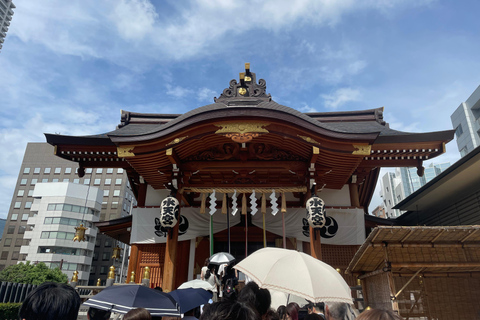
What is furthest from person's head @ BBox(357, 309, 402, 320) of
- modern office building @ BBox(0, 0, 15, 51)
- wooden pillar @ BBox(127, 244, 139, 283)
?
modern office building @ BBox(0, 0, 15, 51)

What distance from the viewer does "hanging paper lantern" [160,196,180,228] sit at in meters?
9.12

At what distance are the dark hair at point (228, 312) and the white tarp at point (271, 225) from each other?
31.1 ft

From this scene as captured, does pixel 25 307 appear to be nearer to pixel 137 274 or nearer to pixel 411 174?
pixel 137 274

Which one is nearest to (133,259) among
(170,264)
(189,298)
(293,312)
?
(170,264)

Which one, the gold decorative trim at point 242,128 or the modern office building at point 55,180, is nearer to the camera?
the gold decorative trim at point 242,128

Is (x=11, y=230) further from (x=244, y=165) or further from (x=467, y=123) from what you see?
(x=467, y=123)

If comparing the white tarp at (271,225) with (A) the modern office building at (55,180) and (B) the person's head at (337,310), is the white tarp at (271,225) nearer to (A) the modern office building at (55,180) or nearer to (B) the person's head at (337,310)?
(B) the person's head at (337,310)

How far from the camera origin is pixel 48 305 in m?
1.92

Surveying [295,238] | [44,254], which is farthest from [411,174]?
[44,254]

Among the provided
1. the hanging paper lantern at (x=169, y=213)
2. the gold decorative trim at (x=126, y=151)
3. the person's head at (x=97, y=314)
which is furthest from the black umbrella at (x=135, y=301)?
the gold decorative trim at (x=126, y=151)

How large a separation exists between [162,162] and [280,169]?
385cm

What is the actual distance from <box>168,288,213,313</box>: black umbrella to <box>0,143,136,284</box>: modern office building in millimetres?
59995

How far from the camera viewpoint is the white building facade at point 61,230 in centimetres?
4894

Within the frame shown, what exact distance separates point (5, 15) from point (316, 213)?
283 ft
